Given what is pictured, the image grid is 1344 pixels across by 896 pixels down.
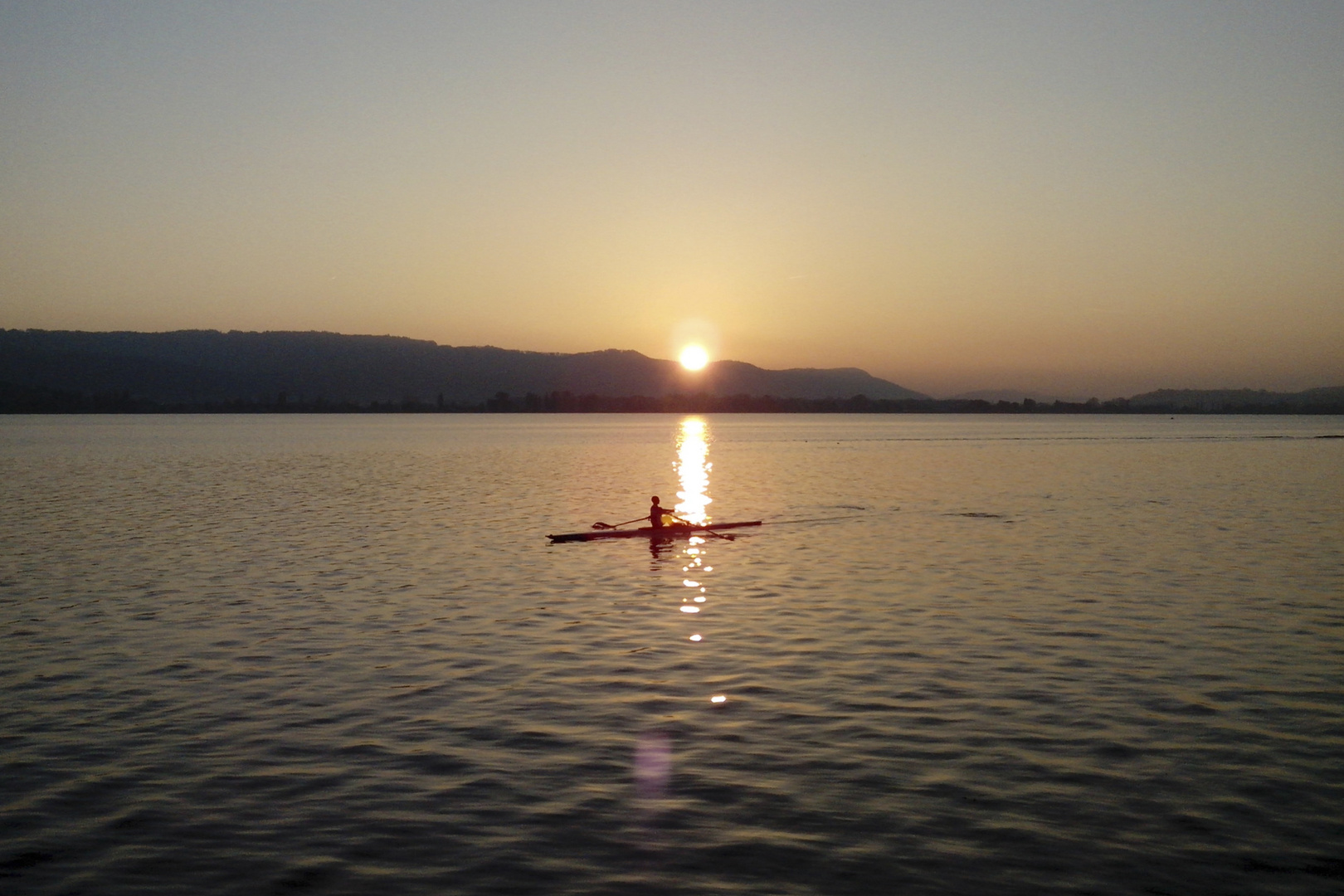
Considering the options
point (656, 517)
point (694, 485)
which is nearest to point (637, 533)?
point (656, 517)

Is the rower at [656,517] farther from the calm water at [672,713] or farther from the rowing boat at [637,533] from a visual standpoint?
the calm water at [672,713]

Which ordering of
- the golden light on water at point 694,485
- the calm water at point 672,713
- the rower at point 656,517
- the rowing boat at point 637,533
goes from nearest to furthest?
the calm water at point 672,713 < the rowing boat at point 637,533 < the rower at point 656,517 < the golden light on water at point 694,485

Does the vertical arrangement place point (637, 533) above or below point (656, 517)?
below

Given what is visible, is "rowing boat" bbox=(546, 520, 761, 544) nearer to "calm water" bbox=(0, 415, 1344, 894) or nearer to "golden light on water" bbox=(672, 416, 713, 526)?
"golden light on water" bbox=(672, 416, 713, 526)

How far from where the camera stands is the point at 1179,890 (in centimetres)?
1035

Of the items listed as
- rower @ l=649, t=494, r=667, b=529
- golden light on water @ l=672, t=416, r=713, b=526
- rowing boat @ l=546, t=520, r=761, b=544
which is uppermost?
rower @ l=649, t=494, r=667, b=529

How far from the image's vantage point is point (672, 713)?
16.5m

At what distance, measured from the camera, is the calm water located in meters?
11.1

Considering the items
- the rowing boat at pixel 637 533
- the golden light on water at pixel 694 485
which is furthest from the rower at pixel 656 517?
the golden light on water at pixel 694 485

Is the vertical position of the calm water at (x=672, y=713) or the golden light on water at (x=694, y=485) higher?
the calm water at (x=672, y=713)

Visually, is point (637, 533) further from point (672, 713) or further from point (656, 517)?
point (672, 713)

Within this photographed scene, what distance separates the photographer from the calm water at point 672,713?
11.1 meters

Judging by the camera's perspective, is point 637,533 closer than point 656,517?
No

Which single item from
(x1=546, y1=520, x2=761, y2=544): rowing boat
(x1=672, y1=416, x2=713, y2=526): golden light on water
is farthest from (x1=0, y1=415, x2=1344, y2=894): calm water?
(x1=672, y1=416, x2=713, y2=526): golden light on water
